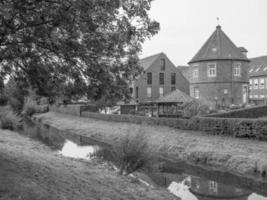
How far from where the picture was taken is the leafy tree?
6.15 m

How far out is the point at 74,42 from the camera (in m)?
6.88

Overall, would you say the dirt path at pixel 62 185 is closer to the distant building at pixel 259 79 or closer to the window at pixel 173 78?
the window at pixel 173 78

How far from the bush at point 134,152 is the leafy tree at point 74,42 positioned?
4.32 m

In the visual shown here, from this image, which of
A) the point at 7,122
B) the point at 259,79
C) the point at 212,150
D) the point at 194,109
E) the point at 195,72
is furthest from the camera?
the point at 259,79

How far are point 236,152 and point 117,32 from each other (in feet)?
35.5

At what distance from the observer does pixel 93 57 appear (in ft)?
23.2

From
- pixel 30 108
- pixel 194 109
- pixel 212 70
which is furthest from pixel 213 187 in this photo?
pixel 30 108

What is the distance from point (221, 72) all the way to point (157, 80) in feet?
49.9

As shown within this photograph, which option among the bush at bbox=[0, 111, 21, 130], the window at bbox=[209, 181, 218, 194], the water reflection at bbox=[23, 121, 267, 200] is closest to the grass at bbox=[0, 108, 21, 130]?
the bush at bbox=[0, 111, 21, 130]

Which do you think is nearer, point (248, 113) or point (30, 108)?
point (248, 113)

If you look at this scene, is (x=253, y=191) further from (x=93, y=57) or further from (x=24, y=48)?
(x=24, y=48)

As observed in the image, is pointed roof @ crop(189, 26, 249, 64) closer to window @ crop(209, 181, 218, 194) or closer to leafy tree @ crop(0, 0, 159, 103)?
window @ crop(209, 181, 218, 194)

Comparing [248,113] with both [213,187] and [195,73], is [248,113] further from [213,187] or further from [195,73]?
[195,73]

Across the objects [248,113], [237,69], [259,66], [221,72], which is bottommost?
[248,113]
